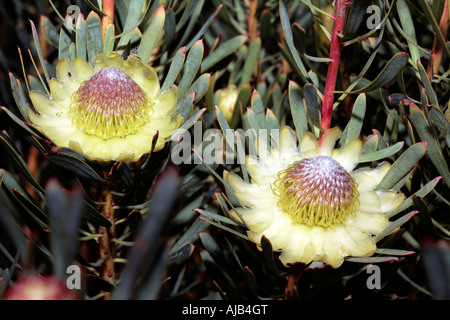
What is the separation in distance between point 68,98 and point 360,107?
1.36ft

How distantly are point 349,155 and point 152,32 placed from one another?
0.32m

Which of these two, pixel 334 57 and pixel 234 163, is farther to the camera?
pixel 234 163

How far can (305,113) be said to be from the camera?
2.26ft

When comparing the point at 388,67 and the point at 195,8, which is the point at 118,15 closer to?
the point at 195,8

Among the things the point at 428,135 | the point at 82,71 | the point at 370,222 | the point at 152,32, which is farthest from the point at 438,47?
the point at 82,71

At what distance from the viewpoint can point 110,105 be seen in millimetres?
644

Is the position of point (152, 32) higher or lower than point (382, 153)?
higher

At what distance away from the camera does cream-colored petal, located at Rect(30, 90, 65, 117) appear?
665mm

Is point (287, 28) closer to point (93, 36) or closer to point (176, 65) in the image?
point (176, 65)

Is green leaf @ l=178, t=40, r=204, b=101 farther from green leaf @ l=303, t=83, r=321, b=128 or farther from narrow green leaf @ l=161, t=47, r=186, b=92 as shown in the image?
green leaf @ l=303, t=83, r=321, b=128

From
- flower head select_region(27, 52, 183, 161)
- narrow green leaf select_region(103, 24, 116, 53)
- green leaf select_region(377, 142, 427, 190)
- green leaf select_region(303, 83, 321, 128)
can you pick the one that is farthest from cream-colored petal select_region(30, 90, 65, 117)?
green leaf select_region(377, 142, 427, 190)

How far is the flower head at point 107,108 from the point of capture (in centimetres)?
64

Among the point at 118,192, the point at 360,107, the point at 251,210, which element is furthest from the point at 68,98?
the point at 360,107
